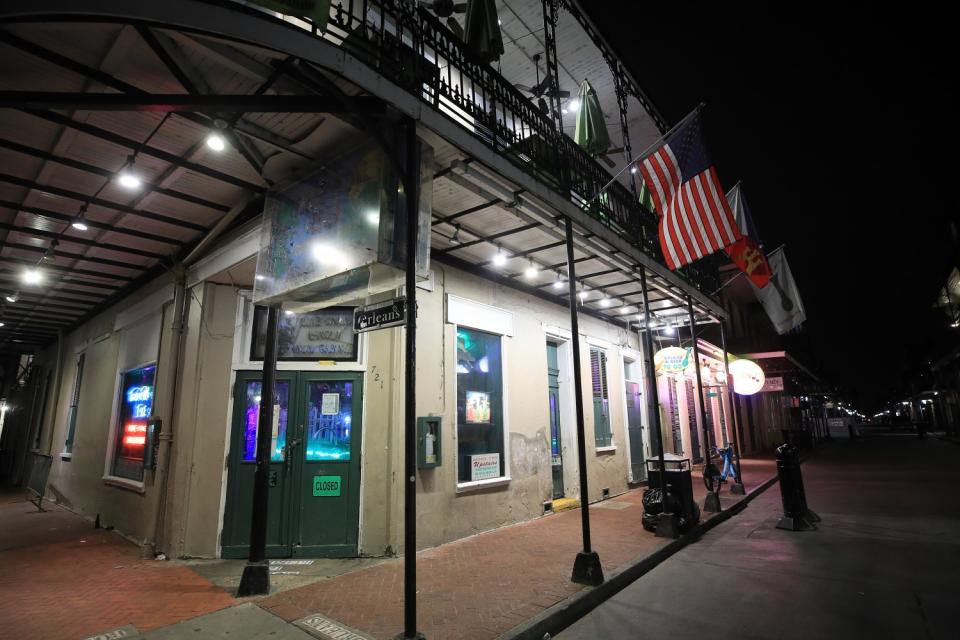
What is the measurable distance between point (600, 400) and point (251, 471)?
315 inches

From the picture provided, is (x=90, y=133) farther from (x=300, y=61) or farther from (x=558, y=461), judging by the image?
(x=558, y=461)

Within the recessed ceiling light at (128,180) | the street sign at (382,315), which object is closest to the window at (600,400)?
the street sign at (382,315)

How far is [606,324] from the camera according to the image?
1241 centimetres

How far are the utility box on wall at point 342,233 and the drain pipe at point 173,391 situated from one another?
107cm

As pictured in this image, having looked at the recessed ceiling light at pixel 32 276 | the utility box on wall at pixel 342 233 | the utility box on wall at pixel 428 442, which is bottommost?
the utility box on wall at pixel 428 442

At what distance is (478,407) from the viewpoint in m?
8.21

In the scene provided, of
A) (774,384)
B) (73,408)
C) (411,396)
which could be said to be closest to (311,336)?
(411,396)

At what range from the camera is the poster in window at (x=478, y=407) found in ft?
26.3

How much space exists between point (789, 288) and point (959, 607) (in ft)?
27.3

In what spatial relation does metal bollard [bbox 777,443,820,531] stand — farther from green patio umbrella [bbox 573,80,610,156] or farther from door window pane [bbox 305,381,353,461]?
door window pane [bbox 305,381,353,461]

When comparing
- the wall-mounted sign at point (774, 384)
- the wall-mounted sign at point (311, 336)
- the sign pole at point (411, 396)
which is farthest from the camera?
the wall-mounted sign at point (774, 384)

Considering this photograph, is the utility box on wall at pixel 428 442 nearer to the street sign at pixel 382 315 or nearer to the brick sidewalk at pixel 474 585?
the brick sidewalk at pixel 474 585

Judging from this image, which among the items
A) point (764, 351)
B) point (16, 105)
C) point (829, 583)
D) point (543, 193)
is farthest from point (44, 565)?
point (764, 351)

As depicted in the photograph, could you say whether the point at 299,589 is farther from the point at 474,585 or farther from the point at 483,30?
the point at 483,30
